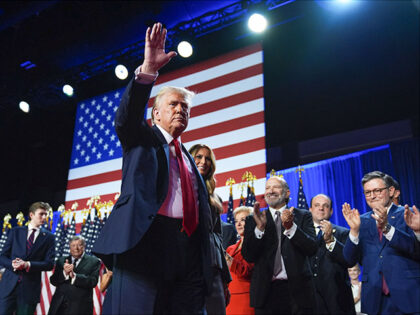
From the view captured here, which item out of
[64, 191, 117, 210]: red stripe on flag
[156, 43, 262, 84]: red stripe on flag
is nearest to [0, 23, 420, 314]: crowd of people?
[64, 191, 117, 210]: red stripe on flag

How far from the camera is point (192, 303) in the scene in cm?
145

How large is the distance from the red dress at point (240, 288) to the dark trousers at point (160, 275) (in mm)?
1974

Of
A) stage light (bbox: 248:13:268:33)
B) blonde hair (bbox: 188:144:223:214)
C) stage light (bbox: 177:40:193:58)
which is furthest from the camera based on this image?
stage light (bbox: 177:40:193:58)

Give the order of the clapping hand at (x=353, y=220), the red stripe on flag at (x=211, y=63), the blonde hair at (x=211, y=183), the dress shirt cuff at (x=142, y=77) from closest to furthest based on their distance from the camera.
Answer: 1. the dress shirt cuff at (x=142, y=77)
2. the blonde hair at (x=211, y=183)
3. the clapping hand at (x=353, y=220)
4. the red stripe on flag at (x=211, y=63)

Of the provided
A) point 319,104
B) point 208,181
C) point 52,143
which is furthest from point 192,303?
point 52,143

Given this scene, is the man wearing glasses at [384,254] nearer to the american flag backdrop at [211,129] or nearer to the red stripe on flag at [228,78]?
the american flag backdrop at [211,129]

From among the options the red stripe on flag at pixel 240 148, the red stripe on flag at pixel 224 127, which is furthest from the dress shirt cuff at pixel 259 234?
the red stripe on flag at pixel 224 127

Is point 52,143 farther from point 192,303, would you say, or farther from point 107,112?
point 192,303

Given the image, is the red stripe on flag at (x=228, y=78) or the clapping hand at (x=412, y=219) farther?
the red stripe on flag at (x=228, y=78)

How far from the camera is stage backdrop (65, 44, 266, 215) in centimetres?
655

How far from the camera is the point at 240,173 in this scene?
6461 mm

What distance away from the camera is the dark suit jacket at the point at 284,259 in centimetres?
286

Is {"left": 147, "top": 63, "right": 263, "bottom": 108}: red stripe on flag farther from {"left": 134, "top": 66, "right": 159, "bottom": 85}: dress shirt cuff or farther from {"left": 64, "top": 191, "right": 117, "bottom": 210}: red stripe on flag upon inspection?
{"left": 134, "top": 66, "right": 159, "bottom": 85}: dress shirt cuff

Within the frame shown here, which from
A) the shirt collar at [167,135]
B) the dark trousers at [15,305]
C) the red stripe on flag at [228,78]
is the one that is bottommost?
the dark trousers at [15,305]
